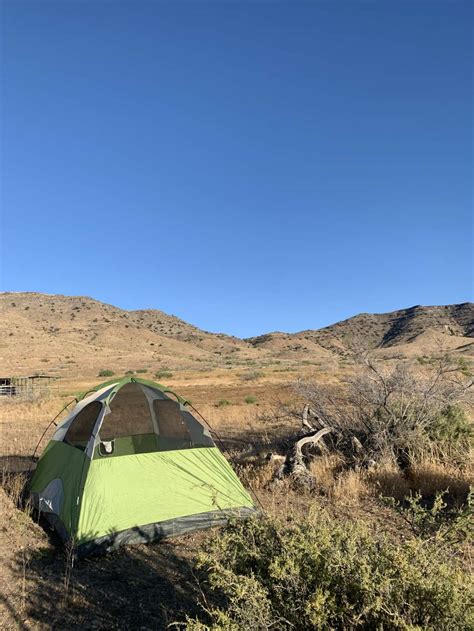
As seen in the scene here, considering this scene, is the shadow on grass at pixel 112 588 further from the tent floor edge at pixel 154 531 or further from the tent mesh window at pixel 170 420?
the tent mesh window at pixel 170 420

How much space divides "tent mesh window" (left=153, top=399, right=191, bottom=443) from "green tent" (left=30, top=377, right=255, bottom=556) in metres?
0.02

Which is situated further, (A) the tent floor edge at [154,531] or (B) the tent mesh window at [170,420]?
(B) the tent mesh window at [170,420]

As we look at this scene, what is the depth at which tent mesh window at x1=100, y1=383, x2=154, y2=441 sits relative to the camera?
6.76 m

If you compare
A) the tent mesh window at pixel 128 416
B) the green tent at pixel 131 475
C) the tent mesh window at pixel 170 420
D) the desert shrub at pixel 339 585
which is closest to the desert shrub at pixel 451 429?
the green tent at pixel 131 475

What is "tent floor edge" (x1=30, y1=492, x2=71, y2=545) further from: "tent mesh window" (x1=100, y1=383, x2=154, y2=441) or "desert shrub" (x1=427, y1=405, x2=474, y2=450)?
"desert shrub" (x1=427, y1=405, x2=474, y2=450)

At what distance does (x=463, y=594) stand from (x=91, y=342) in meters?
77.0

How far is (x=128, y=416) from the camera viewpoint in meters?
7.18

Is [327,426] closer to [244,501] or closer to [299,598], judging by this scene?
[244,501]

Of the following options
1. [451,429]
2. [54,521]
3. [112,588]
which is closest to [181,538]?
[112,588]

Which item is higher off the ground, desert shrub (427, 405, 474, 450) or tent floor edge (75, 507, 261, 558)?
desert shrub (427, 405, 474, 450)

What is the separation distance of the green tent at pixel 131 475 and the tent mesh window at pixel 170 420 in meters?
0.02

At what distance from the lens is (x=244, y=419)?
660 inches

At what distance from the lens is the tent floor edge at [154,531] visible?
17.3ft

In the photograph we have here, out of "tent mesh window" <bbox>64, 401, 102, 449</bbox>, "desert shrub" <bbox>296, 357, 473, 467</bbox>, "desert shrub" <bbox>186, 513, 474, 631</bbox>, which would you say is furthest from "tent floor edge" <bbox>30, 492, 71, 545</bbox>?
"desert shrub" <bbox>296, 357, 473, 467</bbox>
